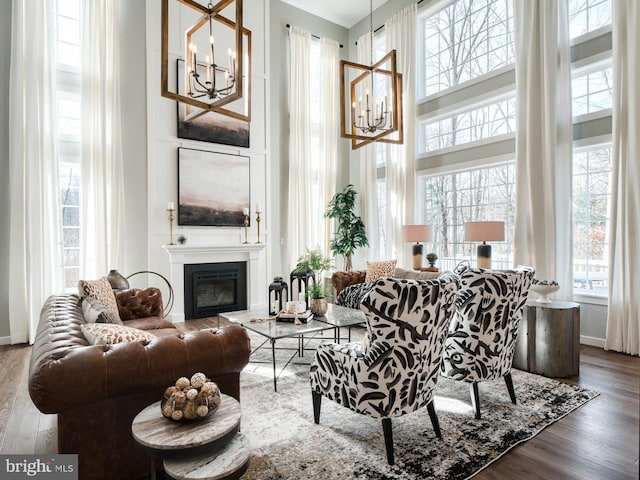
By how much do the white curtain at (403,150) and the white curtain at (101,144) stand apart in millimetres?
4209

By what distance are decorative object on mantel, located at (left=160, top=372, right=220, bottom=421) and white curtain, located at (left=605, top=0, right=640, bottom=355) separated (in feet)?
13.9

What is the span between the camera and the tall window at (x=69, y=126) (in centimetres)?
485

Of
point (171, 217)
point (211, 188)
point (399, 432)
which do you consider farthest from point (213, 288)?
point (399, 432)

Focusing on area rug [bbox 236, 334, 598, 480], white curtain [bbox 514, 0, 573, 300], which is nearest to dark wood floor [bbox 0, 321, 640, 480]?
area rug [bbox 236, 334, 598, 480]

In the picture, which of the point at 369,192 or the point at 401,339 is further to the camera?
the point at 369,192

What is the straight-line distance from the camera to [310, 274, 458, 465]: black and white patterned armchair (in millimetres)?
1941

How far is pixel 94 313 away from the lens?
8.46 ft

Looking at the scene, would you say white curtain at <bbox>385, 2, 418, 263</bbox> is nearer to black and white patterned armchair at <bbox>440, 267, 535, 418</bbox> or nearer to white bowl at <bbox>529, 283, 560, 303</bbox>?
white bowl at <bbox>529, 283, 560, 303</bbox>

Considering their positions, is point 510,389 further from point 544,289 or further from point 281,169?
point 281,169

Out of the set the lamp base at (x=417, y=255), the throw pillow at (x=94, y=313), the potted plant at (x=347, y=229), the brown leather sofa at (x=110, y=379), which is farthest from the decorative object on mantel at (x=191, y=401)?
the potted plant at (x=347, y=229)

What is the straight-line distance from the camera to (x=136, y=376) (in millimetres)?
1746

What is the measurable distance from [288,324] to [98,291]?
1.62m

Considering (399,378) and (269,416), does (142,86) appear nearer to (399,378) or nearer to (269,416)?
(269,416)

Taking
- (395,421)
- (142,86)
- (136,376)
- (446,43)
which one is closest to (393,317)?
(395,421)
